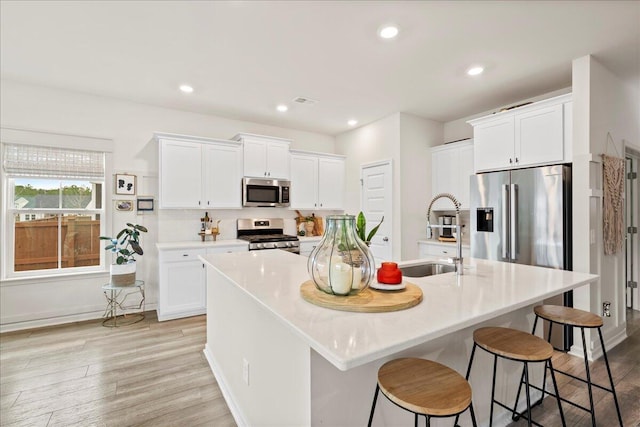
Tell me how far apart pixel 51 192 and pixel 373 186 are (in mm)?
4107

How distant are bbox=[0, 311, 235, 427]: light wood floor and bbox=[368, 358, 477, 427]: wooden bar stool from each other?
1259 mm

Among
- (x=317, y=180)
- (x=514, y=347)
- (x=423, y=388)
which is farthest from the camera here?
(x=317, y=180)

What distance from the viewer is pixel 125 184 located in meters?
3.97

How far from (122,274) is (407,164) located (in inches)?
150

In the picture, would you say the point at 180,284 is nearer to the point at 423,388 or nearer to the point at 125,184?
the point at 125,184

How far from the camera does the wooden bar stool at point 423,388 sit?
A: 3.45ft

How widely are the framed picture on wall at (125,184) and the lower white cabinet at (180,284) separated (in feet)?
3.15

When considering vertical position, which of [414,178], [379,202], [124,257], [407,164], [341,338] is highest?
[407,164]

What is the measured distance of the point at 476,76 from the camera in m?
3.20

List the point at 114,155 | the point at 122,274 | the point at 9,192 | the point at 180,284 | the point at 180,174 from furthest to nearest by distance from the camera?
1. the point at 180,174
2. the point at 114,155
3. the point at 180,284
4. the point at 122,274
5. the point at 9,192

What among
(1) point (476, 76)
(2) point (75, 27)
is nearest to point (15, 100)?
(2) point (75, 27)

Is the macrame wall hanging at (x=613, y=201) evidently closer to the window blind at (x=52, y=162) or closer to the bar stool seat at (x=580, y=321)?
the bar stool seat at (x=580, y=321)

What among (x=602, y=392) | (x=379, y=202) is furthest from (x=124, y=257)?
(x=602, y=392)

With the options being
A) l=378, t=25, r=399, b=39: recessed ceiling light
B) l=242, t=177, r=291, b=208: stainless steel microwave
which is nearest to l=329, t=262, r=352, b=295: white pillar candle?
l=378, t=25, r=399, b=39: recessed ceiling light
